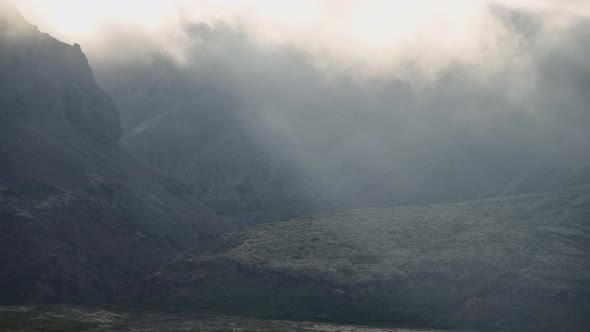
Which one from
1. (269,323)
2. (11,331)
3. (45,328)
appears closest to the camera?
(11,331)

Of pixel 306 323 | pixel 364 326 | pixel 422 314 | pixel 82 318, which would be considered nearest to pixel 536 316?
pixel 422 314

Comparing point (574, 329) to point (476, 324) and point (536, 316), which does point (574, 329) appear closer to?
point (536, 316)

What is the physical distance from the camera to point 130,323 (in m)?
183

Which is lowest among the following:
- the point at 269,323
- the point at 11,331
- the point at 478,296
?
the point at 11,331

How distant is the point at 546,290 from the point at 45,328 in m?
123

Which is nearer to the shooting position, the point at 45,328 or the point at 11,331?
the point at 11,331

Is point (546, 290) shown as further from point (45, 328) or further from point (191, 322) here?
point (45, 328)

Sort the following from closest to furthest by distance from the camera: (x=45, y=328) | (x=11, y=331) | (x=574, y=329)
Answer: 1. (x=11, y=331)
2. (x=45, y=328)
3. (x=574, y=329)

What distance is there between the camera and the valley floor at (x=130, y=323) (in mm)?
168625

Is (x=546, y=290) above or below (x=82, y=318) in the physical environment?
above

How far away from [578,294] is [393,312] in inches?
1859

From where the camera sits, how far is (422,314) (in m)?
196

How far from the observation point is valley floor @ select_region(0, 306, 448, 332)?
16862cm

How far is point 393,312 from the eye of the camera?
199875 mm
